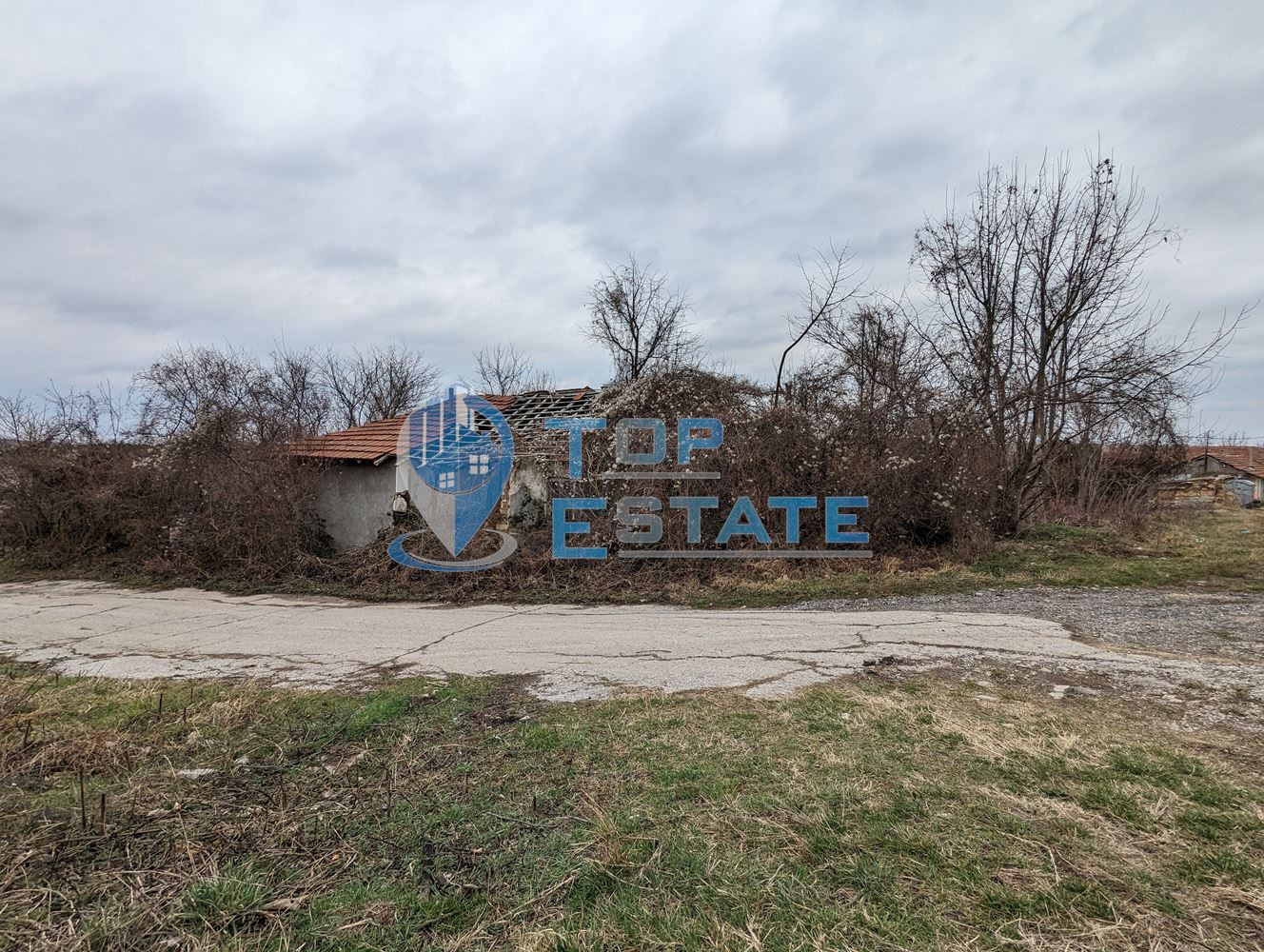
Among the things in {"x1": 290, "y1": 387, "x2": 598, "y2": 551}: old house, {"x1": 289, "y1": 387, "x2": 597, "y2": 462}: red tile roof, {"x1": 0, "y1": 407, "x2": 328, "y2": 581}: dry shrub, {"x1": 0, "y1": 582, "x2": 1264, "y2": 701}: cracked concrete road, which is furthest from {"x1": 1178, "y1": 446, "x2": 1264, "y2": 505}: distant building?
{"x1": 0, "y1": 407, "x2": 328, "y2": 581}: dry shrub

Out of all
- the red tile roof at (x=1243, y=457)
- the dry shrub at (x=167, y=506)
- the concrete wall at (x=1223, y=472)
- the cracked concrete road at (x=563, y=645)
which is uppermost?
the red tile roof at (x=1243, y=457)

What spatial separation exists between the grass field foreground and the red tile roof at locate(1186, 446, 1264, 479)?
134 feet

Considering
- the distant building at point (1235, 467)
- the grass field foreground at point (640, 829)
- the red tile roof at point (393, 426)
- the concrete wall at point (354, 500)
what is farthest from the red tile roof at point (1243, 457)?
the grass field foreground at point (640, 829)

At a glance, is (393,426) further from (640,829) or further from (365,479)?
(640,829)

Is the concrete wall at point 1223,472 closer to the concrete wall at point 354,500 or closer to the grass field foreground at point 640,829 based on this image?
the concrete wall at point 354,500

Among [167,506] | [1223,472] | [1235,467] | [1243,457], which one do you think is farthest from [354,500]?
[1243,457]

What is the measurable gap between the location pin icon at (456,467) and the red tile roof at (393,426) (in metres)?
0.52

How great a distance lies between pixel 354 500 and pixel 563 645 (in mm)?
9863

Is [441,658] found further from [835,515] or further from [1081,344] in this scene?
[1081,344]

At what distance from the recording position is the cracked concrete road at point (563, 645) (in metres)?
5.73

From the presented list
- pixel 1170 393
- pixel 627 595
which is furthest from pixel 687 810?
pixel 1170 393

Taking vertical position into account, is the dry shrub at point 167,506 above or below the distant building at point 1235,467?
below

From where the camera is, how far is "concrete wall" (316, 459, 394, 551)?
15.0 metres

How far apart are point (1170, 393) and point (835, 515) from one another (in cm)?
798
